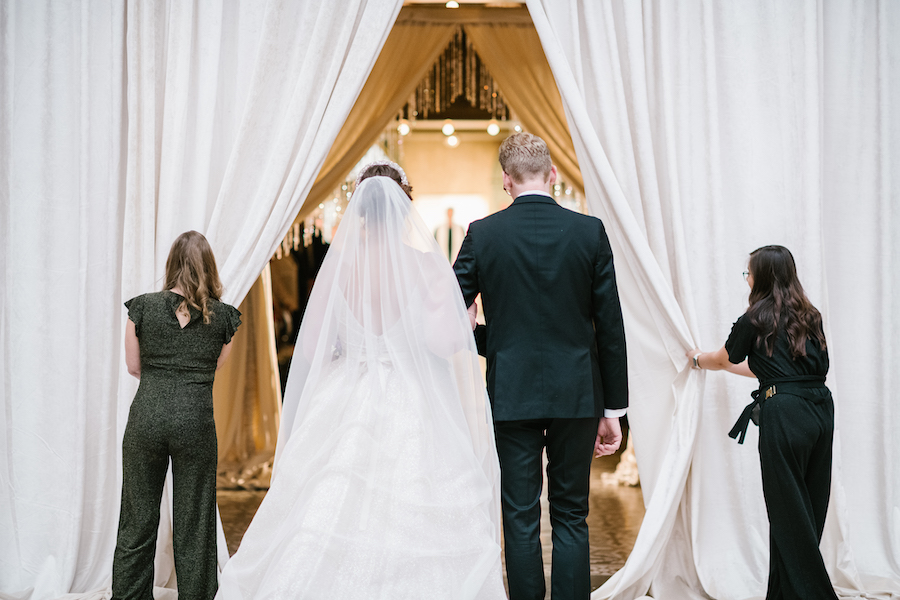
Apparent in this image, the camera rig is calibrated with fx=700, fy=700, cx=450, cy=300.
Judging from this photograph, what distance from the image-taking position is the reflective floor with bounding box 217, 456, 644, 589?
3.28 metres

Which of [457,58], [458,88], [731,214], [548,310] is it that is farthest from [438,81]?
[548,310]

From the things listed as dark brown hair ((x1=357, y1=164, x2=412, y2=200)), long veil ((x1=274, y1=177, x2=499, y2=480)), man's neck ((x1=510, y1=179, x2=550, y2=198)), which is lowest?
long veil ((x1=274, y1=177, x2=499, y2=480))

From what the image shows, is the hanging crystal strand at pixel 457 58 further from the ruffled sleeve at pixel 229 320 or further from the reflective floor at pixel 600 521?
the ruffled sleeve at pixel 229 320

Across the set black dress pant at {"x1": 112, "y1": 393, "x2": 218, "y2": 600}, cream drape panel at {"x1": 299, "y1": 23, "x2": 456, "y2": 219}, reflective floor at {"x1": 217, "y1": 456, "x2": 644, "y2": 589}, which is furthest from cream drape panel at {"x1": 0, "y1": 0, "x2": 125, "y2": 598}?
cream drape panel at {"x1": 299, "y1": 23, "x2": 456, "y2": 219}

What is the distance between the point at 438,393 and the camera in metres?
2.10

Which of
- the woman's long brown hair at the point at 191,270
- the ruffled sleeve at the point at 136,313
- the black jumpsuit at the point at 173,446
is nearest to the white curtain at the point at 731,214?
the woman's long brown hair at the point at 191,270

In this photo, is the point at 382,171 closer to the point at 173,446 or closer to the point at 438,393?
the point at 438,393

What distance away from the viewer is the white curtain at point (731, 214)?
288 centimetres

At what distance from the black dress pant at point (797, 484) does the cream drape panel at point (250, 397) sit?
3303mm

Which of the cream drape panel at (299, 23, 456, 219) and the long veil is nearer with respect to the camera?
the long veil

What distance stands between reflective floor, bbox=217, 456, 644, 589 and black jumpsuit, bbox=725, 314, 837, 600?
83 centimetres

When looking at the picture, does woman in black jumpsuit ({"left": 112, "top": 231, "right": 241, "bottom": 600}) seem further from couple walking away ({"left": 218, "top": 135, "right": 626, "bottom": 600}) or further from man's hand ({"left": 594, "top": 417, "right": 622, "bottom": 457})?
man's hand ({"left": 594, "top": 417, "right": 622, "bottom": 457})

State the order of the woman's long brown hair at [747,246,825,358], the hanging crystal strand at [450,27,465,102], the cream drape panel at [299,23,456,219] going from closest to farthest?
the woman's long brown hair at [747,246,825,358] < the cream drape panel at [299,23,456,219] < the hanging crystal strand at [450,27,465,102]

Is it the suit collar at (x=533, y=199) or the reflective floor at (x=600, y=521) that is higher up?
the suit collar at (x=533, y=199)
